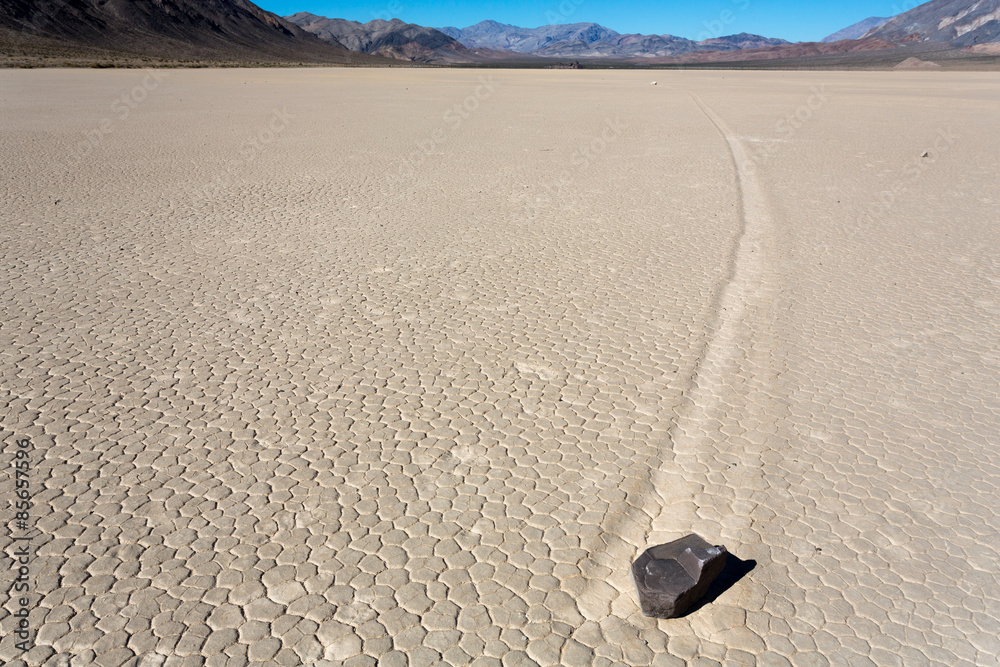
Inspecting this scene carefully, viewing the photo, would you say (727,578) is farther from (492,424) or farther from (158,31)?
(158,31)

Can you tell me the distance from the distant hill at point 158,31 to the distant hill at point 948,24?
371 ft

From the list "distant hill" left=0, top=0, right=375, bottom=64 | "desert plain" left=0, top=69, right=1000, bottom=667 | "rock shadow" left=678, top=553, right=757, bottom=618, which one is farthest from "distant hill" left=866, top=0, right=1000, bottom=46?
"rock shadow" left=678, top=553, right=757, bottom=618

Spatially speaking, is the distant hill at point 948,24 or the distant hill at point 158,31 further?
the distant hill at point 948,24

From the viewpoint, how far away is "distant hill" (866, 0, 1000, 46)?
138m

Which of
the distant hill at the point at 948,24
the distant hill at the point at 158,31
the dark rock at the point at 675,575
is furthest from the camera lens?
the distant hill at the point at 948,24

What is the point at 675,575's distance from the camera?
7.95ft

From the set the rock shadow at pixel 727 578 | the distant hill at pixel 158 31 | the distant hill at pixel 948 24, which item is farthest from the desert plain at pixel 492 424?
the distant hill at pixel 948 24

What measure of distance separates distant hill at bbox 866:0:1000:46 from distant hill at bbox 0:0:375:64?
113 metres

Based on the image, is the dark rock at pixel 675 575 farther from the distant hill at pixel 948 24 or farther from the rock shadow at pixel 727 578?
the distant hill at pixel 948 24

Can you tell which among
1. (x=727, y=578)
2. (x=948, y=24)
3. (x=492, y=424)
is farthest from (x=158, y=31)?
(x=948, y=24)

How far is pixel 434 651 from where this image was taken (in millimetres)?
2250

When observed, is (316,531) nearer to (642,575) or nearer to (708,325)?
(642,575)

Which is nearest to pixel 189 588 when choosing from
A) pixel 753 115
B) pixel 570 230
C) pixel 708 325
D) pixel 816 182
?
pixel 708 325

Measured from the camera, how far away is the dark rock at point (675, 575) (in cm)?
238
